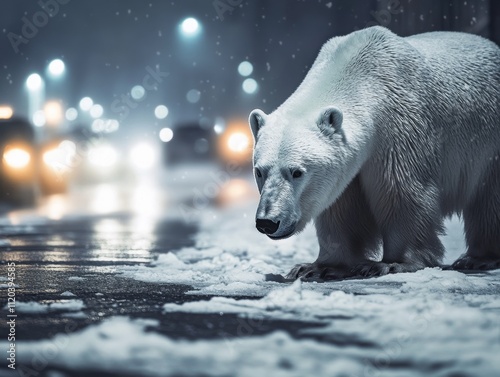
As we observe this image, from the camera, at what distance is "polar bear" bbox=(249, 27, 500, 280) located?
20.0 feet

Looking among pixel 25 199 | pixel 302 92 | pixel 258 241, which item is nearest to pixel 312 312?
pixel 302 92

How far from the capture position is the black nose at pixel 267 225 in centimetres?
567

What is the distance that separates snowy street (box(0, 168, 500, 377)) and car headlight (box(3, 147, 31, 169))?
1034 centimetres

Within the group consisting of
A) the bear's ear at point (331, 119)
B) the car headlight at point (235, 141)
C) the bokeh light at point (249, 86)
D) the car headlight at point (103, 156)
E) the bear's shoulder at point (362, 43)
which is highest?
the bokeh light at point (249, 86)

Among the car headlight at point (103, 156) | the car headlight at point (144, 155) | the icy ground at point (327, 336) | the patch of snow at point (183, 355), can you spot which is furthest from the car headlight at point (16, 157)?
the car headlight at point (144, 155)

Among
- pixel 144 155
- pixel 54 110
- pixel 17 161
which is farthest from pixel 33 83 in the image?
pixel 144 155

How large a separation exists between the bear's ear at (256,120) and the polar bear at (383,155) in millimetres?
10

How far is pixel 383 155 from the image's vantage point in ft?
21.5

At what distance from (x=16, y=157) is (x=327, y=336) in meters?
15.5

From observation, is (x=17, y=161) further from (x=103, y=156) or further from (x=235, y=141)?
(x=235, y=141)

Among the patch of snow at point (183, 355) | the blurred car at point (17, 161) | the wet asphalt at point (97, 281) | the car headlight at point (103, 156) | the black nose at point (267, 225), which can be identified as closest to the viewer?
the patch of snow at point (183, 355)

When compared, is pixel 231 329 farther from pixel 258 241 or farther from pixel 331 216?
pixel 258 241

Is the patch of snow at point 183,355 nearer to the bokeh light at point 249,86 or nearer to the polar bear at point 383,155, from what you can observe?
the polar bear at point 383,155

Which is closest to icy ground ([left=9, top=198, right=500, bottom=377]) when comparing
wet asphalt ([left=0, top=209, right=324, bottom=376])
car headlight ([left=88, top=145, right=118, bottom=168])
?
wet asphalt ([left=0, top=209, right=324, bottom=376])
